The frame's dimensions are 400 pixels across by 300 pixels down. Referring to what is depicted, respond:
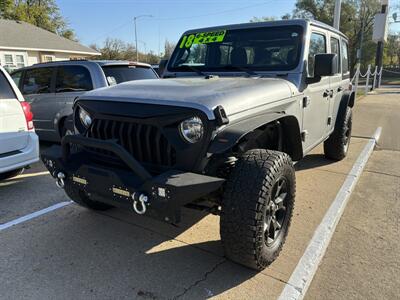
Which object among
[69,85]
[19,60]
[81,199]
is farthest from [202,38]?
[19,60]

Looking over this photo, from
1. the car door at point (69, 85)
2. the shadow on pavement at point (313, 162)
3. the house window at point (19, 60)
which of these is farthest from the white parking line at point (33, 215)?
the house window at point (19, 60)

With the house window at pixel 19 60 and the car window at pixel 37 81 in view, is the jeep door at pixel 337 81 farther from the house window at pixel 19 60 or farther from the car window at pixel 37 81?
the house window at pixel 19 60

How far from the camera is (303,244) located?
3.25 metres

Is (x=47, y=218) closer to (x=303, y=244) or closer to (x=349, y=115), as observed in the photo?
(x=303, y=244)

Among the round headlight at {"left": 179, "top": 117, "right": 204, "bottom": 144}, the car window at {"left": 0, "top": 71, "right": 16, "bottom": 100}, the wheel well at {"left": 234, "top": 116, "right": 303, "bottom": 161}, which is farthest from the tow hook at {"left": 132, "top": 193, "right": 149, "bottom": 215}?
the car window at {"left": 0, "top": 71, "right": 16, "bottom": 100}

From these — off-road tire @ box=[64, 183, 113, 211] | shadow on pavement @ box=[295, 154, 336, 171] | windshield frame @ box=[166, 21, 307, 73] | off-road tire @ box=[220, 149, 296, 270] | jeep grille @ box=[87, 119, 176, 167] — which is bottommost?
shadow on pavement @ box=[295, 154, 336, 171]

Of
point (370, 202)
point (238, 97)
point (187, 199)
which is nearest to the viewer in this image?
point (187, 199)

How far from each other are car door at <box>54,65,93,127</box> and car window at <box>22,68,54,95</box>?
0.29m

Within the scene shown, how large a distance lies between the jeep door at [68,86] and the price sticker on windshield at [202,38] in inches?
88.2

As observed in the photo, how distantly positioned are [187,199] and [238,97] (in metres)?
0.96

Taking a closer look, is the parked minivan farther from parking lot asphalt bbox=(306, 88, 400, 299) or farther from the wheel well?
parking lot asphalt bbox=(306, 88, 400, 299)

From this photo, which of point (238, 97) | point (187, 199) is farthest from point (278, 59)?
point (187, 199)

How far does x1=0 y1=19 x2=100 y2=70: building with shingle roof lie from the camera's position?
23125mm

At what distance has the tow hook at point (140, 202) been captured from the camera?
2.38m
